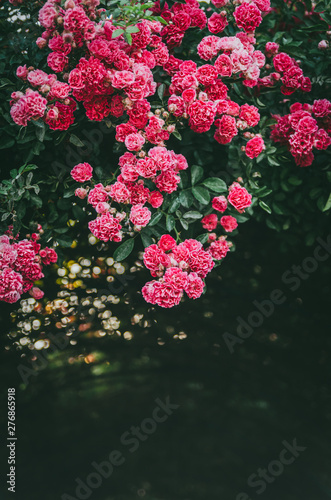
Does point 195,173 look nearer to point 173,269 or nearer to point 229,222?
point 229,222

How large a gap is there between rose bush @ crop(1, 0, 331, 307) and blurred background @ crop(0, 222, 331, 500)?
66 centimetres

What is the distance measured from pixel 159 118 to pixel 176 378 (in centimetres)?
163

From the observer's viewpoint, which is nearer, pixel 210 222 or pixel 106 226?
pixel 106 226

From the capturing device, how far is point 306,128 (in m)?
1.93

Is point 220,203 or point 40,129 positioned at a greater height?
point 40,129

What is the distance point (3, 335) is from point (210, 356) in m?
1.23

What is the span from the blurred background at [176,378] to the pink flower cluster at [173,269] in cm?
83

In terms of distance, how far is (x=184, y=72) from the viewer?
5.93 feet

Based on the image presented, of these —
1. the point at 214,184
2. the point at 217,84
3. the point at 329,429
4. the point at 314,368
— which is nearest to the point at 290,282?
the point at 314,368

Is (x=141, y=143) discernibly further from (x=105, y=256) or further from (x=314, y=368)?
(x=314, y=368)

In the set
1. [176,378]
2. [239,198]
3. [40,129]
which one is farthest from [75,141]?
[176,378]

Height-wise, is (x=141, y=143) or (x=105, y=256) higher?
(x=141, y=143)

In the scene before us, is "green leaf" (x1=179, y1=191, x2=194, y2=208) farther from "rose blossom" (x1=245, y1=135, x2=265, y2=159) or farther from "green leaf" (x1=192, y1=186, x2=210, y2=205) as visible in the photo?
"rose blossom" (x1=245, y1=135, x2=265, y2=159)

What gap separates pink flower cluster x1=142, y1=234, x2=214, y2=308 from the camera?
68.7 inches
